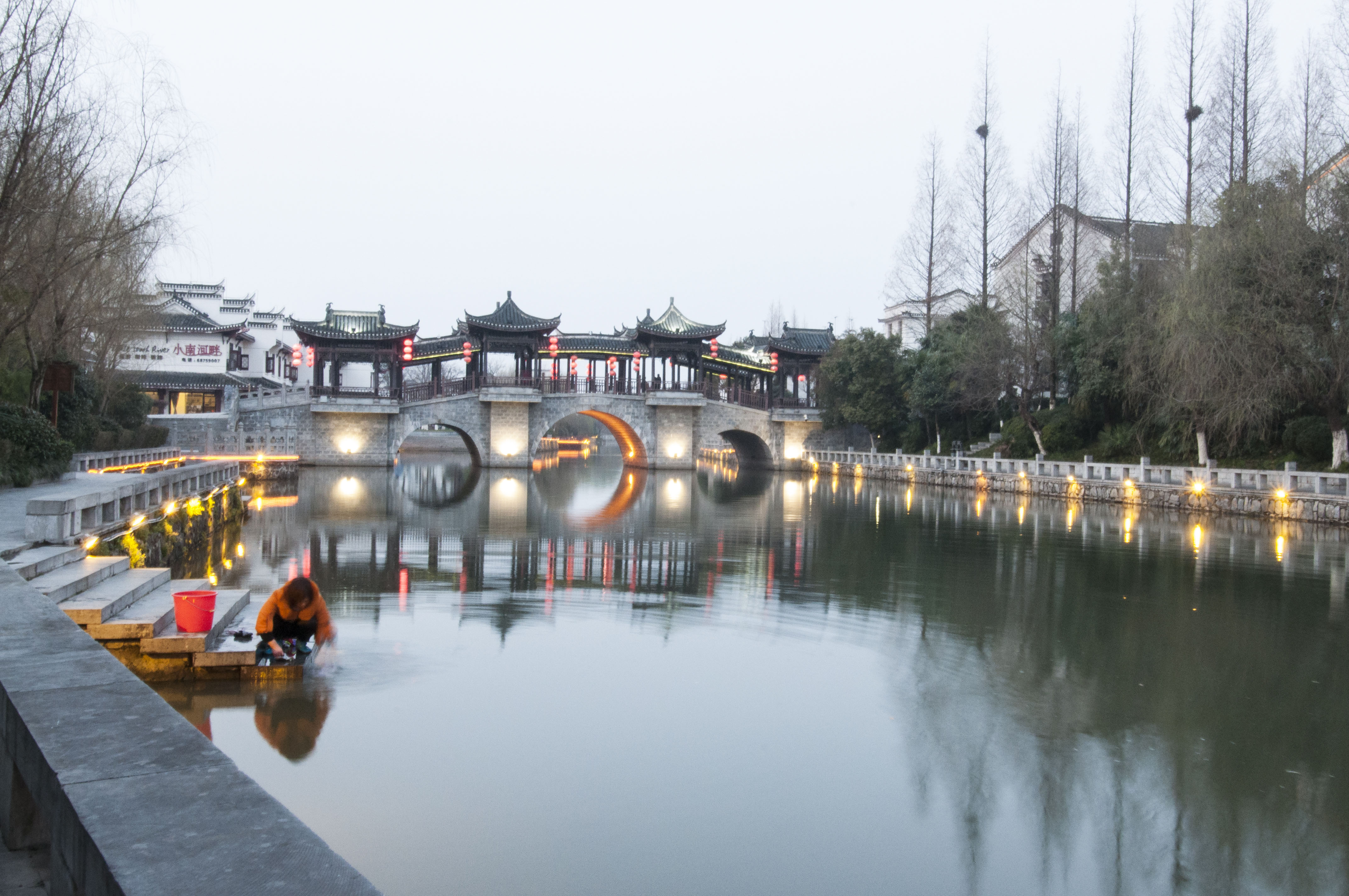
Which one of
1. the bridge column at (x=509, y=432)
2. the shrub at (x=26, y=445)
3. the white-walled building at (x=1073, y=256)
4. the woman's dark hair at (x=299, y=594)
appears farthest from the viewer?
the bridge column at (x=509, y=432)

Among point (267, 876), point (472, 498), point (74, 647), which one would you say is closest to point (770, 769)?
point (74, 647)

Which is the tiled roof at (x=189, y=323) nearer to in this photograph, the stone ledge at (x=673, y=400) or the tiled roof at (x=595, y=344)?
the tiled roof at (x=595, y=344)

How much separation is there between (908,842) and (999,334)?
25004 mm

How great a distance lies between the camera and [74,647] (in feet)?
12.0

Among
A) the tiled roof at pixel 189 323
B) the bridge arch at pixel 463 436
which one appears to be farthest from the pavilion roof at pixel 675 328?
the tiled roof at pixel 189 323

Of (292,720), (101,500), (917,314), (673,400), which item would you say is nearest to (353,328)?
(673,400)

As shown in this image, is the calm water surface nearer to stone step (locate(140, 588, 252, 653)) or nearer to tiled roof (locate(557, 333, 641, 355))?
stone step (locate(140, 588, 252, 653))

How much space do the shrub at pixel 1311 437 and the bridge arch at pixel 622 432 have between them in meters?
22.1

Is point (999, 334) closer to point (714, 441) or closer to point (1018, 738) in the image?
point (1018, 738)

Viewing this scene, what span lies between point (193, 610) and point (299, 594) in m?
0.70

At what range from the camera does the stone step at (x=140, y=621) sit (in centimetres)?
657

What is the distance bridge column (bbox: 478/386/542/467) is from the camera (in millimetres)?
35656

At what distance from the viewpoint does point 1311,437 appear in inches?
818

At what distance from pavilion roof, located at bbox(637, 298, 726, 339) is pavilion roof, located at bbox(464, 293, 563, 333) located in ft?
11.4
